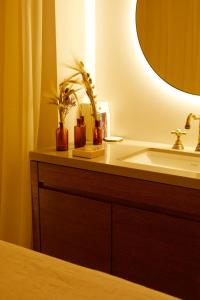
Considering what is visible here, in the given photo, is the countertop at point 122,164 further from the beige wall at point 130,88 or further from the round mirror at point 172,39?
the round mirror at point 172,39

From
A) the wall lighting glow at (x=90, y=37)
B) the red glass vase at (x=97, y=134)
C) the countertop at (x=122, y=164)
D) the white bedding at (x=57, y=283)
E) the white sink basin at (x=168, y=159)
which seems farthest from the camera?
the wall lighting glow at (x=90, y=37)

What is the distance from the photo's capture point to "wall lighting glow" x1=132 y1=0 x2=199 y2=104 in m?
1.79

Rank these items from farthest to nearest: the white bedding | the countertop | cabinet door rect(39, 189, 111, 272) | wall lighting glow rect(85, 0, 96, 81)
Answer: wall lighting glow rect(85, 0, 96, 81) < cabinet door rect(39, 189, 111, 272) < the countertop < the white bedding

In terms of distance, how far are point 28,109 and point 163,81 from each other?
0.70 m

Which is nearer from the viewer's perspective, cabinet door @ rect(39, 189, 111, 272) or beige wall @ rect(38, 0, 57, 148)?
cabinet door @ rect(39, 189, 111, 272)

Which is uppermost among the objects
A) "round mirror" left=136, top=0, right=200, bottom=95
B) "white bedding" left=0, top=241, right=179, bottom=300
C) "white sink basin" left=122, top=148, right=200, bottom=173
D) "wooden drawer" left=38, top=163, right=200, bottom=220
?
"round mirror" left=136, top=0, right=200, bottom=95

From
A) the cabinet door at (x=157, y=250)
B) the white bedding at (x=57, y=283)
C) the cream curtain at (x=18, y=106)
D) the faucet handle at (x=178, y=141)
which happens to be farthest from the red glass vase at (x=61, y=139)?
the white bedding at (x=57, y=283)

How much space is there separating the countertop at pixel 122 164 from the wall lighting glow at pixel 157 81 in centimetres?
25

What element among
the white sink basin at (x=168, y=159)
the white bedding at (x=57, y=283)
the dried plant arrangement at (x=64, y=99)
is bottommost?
the white bedding at (x=57, y=283)

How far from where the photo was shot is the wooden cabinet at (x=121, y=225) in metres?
1.32

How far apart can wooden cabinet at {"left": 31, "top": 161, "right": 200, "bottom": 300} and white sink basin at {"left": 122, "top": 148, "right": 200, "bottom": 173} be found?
0.76 feet

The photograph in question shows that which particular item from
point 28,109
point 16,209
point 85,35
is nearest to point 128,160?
point 28,109

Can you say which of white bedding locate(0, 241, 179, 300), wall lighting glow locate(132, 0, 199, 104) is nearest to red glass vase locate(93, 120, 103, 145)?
wall lighting glow locate(132, 0, 199, 104)

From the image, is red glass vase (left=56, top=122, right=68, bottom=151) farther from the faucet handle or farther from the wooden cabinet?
the faucet handle
